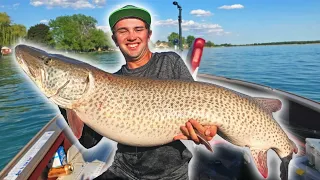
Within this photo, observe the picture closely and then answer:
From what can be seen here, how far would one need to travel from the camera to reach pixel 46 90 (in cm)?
227

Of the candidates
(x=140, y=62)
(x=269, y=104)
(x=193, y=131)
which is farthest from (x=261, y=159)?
(x=140, y=62)

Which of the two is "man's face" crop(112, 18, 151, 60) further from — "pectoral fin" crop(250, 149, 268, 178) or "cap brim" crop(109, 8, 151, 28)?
"pectoral fin" crop(250, 149, 268, 178)

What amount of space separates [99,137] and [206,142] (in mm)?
922

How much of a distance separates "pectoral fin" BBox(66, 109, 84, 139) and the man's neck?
0.60 m

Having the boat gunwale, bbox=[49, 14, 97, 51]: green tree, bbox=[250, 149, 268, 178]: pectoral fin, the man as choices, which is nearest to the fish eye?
the man

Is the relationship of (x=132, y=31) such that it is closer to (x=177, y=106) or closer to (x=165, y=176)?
(x=177, y=106)

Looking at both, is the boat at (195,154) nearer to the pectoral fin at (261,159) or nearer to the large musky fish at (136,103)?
the pectoral fin at (261,159)

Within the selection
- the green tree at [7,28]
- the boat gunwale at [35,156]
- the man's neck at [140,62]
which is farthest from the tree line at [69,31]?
the man's neck at [140,62]

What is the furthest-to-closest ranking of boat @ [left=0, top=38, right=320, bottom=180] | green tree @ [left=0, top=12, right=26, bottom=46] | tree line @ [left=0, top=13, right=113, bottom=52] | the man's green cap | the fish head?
tree line @ [left=0, top=13, right=113, bottom=52]
green tree @ [left=0, top=12, right=26, bottom=46]
boat @ [left=0, top=38, right=320, bottom=180]
the man's green cap
the fish head

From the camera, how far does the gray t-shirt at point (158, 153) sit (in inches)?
92.2

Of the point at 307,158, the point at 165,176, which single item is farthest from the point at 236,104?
the point at 307,158

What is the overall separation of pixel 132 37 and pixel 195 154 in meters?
2.30

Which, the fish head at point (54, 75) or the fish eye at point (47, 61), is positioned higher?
the fish eye at point (47, 61)

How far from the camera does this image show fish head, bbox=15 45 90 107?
2.27m
